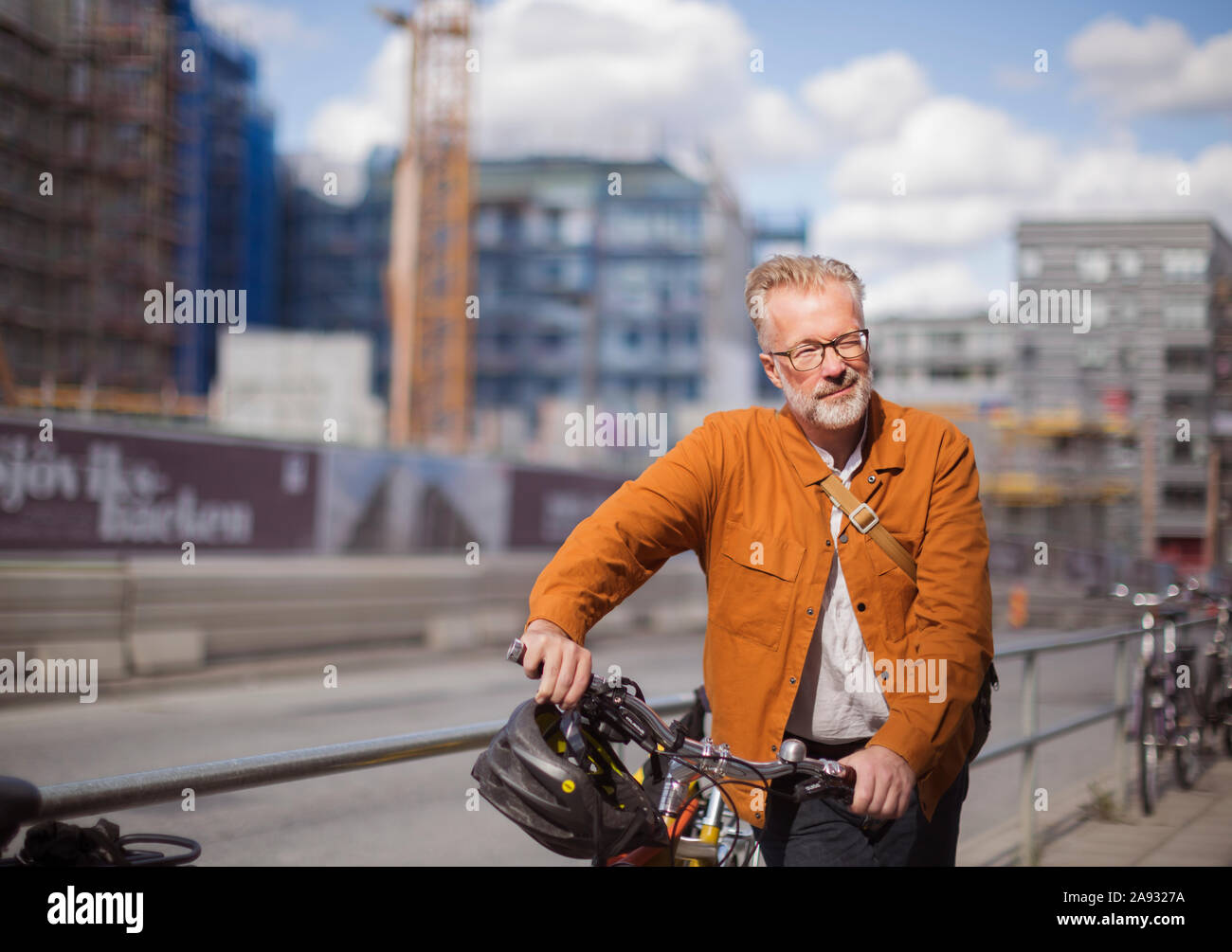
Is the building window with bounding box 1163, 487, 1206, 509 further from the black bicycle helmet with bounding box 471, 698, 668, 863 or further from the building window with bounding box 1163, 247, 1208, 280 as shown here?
the black bicycle helmet with bounding box 471, 698, 668, 863

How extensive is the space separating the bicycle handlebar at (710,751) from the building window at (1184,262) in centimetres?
2492

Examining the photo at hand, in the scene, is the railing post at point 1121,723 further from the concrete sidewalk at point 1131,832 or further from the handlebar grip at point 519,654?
the handlebar grip at point 519,654

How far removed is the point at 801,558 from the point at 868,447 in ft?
0.95

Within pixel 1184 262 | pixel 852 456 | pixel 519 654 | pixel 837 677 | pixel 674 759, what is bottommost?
pixel 674 759

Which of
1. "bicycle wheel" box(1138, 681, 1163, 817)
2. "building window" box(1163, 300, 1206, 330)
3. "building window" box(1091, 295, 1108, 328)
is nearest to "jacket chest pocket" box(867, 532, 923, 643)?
"bicycle wheel" box(1138, 681, 1163, 817)

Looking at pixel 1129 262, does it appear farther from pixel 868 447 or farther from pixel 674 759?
pixel 674 759

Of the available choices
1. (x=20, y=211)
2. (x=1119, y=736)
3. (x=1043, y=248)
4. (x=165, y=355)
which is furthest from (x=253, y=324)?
(x=1119, y=736)

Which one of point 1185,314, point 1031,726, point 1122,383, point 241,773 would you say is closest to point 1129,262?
point 1122,383

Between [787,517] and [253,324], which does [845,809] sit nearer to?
[787,517]

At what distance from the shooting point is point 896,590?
239 centimetres

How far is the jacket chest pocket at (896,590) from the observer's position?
238 cm

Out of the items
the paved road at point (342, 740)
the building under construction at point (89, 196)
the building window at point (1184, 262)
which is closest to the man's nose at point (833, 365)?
the paved road at point (342, 740)
